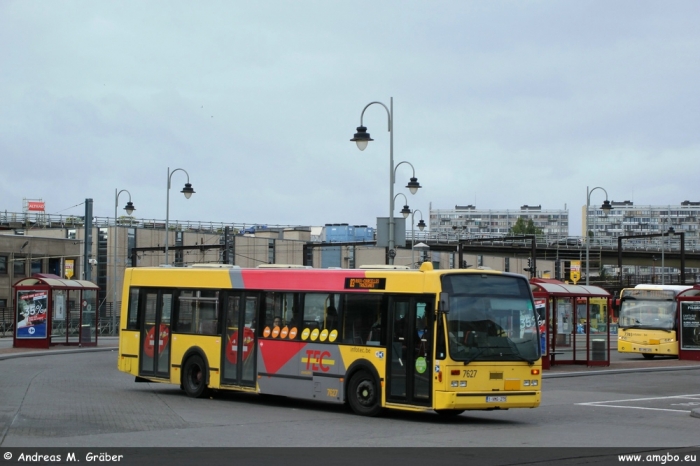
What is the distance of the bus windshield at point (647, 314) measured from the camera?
136 feet

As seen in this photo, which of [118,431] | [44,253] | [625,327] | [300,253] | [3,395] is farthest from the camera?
[300,253]

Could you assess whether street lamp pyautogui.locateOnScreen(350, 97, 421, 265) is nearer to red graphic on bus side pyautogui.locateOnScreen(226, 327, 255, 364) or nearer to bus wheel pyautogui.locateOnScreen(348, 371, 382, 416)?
red graphic on bus side pyautogui.locateOnScreen(226, 327, 255, 364)

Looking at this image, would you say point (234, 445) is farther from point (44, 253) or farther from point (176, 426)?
point (44, 253)

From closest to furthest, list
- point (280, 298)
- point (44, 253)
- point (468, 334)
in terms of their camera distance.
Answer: point (468, 334) → point (280, 298) → point (44, 253)

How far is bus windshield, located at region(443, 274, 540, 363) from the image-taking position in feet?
54.9

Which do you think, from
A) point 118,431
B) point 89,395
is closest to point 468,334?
point 118,431

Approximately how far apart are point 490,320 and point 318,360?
11.7 ft

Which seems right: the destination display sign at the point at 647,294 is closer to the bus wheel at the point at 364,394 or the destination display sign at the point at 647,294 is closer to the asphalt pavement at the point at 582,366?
the asphalt pavement at the point at 582,366

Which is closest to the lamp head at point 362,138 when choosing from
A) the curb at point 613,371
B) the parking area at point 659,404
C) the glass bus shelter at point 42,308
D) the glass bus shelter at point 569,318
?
the glass bus shelter at point 569,318

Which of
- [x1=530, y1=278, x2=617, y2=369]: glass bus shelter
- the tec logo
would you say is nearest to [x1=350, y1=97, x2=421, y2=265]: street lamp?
[x1=530, y1=278, x2=617, y2=369]: glass bus shelter

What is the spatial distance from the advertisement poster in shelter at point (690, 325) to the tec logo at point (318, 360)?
82.7ft

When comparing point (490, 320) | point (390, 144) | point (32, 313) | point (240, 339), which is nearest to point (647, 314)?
point (390, 144)

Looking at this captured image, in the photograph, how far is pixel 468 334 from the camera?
16.8 metres

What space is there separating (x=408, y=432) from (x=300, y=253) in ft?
249
